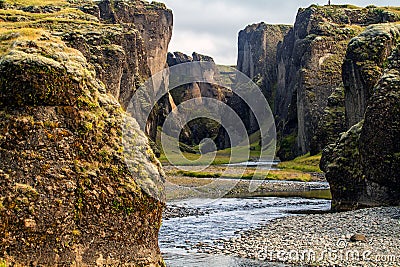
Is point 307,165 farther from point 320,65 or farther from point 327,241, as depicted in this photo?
point 327,241

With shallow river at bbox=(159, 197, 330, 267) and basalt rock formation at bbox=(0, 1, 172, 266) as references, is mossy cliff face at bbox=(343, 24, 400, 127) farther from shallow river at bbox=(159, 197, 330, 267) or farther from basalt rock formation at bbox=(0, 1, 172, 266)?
basalt rock formation at bbox=(0, 1, 172, 266)

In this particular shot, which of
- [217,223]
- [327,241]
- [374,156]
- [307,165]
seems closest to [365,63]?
[307,165]

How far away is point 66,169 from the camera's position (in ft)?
59.7

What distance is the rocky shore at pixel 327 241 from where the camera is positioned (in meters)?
24.1

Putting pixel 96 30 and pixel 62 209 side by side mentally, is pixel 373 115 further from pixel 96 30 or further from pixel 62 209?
pixel 96 30

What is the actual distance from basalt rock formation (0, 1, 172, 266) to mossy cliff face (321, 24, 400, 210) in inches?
1000

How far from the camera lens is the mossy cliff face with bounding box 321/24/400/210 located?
131ft

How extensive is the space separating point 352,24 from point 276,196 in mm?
107653

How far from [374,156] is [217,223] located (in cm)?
1420

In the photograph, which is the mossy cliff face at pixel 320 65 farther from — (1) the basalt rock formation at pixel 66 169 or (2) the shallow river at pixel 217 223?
(1) the basalt rock formation at pixel 66 169

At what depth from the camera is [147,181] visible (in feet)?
65.5

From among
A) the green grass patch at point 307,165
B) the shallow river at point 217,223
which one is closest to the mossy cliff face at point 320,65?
the green grass patch at point 307,165

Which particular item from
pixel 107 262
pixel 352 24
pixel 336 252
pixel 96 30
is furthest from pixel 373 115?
pixel 352 24

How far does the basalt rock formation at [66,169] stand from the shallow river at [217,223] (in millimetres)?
6193
